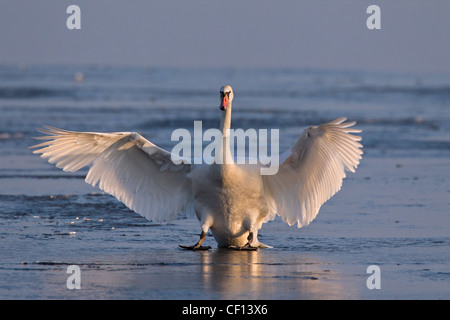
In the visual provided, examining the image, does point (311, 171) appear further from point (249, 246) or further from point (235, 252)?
point (235, 252)

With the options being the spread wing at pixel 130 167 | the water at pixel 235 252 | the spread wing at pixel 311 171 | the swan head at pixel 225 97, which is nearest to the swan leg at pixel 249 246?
the water at pixel 235 252

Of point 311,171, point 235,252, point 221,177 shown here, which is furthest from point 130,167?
point 311,171

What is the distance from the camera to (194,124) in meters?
25.2

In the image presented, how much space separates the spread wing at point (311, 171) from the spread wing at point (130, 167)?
3.55ft

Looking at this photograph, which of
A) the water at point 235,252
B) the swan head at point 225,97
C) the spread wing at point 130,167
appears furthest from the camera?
the spread wing at point 130,167

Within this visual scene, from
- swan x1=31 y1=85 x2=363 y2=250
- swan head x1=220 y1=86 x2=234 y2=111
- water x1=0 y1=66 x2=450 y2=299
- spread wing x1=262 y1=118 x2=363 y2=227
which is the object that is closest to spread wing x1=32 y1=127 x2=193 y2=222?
swan x1=31 y1=85 x2=363 y2=250

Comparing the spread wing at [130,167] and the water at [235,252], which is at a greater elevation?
the spread wing at [130,167]

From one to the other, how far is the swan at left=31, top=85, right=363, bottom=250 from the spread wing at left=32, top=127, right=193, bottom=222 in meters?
0.01

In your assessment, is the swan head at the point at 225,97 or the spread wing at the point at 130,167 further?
the spread wing at the point at 130,167

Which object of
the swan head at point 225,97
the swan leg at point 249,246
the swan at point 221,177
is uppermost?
the swan head at point 225,97

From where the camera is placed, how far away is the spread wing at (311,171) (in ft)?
32.3

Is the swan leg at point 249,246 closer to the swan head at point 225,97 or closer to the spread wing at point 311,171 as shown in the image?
the spread wing at point 311,171

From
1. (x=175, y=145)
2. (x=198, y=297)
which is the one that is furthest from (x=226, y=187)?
(x=175, y=145)

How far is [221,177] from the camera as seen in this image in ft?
30.8
